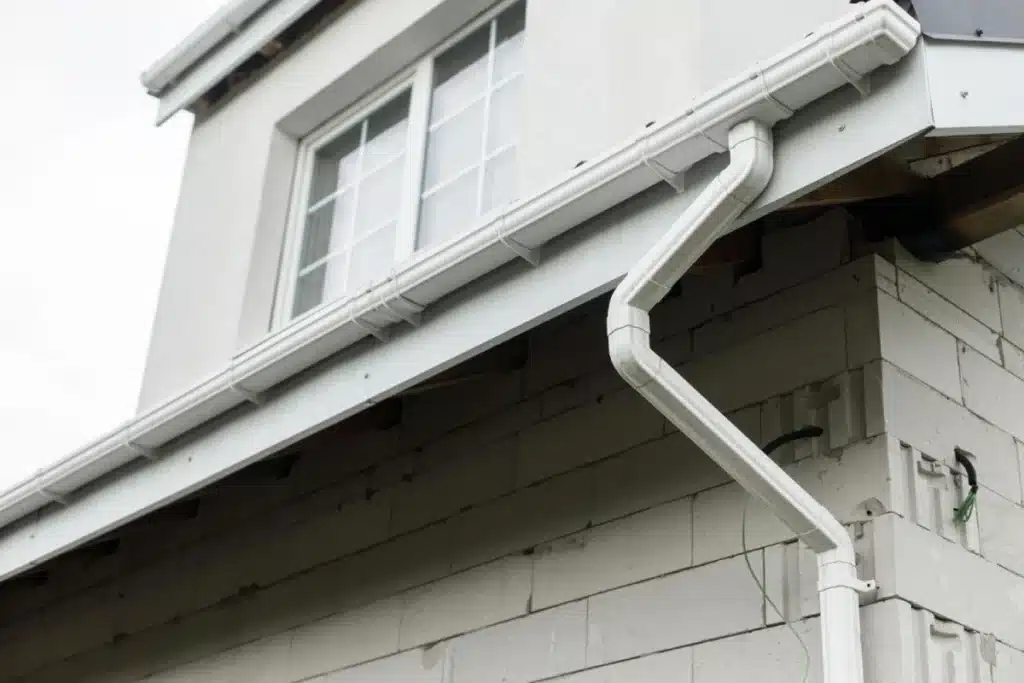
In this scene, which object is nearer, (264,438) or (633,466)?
(633,466)

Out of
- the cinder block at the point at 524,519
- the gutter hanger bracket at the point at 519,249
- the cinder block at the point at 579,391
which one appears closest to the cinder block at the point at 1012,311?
the cinder block at the point at 579,391

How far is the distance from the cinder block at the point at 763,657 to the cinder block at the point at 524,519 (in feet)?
2.32

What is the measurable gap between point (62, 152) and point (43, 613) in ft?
29.8

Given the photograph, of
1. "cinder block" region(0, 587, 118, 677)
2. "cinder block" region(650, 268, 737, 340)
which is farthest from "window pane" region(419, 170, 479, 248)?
"cinder block" region(0, 587, 118, 677)

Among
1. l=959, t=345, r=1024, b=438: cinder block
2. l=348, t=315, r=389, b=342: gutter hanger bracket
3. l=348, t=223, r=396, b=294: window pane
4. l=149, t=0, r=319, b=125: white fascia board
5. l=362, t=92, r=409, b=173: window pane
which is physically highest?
l=149, t=0, r=319, b=125: white fascia board

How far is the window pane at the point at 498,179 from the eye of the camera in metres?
5.12

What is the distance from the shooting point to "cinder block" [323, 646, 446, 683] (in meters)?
4.30

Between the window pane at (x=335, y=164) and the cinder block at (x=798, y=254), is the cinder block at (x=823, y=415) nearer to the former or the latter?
the cinder block at (x=798, y=254)

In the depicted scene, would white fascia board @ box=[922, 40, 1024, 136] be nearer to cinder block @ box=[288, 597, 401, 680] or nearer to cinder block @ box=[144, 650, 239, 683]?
cinder block @ box=[288, 597, 401, 680]

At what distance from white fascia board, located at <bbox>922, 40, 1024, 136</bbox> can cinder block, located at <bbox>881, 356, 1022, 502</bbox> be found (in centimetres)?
83

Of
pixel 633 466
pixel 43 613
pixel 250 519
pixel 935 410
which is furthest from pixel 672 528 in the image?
pixel 43 613

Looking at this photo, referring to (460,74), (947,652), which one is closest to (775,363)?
(947,652)

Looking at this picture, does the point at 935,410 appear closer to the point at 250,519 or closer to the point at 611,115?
the point at 611,115

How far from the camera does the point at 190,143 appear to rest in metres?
7.18
